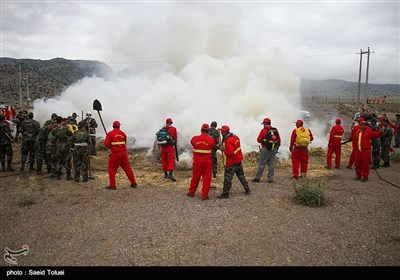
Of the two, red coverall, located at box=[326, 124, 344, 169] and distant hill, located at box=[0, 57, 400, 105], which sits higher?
distant hill, located at box=[0, 57, 400, 105]

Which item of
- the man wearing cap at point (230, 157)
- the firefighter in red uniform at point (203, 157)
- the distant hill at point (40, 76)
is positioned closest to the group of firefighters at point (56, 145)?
the firefighter in red uniform at point (203, 157)

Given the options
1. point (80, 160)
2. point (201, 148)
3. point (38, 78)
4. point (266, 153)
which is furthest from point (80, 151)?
point (38, 78)

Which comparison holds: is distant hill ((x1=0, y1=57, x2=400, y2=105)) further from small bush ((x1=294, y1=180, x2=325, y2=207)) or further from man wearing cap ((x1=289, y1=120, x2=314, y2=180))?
small bush ((x1=294, y1=180, x2=325, y2=207))

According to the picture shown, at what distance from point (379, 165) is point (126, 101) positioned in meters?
15.3

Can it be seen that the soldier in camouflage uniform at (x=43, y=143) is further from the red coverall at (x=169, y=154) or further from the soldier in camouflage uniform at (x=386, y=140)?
the soldier in camouflage uniform at (x=386, y=140)

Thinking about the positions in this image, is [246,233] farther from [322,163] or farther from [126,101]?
[126,101]

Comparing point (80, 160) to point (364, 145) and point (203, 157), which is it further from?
point (364, 145)

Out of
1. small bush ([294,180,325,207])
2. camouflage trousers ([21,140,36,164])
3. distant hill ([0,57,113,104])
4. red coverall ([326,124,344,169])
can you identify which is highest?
distant hill ([0,57,113,104])

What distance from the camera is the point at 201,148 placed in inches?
293

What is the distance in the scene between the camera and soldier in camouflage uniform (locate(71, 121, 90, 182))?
916cm

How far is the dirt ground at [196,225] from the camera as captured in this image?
4648mm

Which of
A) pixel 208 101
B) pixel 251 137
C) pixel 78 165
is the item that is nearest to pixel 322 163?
pixel 251 137

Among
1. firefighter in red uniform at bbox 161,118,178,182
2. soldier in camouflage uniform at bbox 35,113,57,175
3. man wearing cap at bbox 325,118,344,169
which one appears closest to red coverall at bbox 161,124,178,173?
firefighter in red uniform at bbox 161,118,178,182

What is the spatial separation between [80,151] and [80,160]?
0.93 ft
